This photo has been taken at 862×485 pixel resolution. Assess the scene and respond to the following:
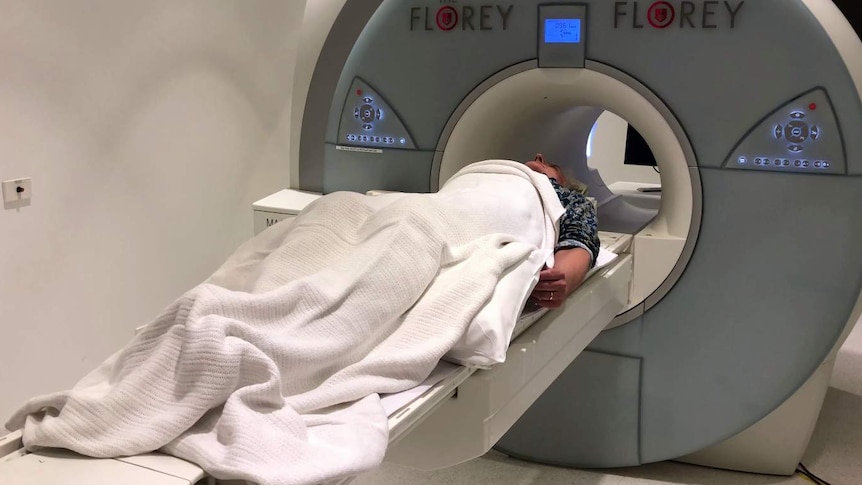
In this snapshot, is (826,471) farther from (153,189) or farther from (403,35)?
(153,189)

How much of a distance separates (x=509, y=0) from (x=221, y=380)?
1366 mm

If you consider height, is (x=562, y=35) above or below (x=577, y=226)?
above

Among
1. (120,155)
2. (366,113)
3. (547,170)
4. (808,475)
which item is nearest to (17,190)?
(120,155)

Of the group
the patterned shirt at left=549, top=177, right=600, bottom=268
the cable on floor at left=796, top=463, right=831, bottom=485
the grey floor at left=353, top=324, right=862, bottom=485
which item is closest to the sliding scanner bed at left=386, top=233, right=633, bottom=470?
the patterned shirt at left=549, top=177, right=600, bottom=268

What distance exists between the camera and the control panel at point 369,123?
6.97 ft

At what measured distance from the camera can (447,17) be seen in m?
2.01

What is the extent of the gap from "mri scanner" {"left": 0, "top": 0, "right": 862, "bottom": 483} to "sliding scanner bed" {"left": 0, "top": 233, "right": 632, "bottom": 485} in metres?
0.02

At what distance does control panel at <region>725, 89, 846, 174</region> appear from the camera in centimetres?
172

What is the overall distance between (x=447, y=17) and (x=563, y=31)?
0.31m

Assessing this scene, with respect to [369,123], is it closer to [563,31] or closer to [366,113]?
[366,113]

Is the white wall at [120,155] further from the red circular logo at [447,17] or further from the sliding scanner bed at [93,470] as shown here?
the sliding scanner bed at [93,470]

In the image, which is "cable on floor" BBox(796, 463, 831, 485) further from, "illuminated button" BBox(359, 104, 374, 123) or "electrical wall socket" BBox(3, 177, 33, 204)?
"electrical wall socket" BBox(3, 177, 33, 204)

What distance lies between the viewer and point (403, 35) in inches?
81.4

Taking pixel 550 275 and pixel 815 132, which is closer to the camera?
pixel 550 275
